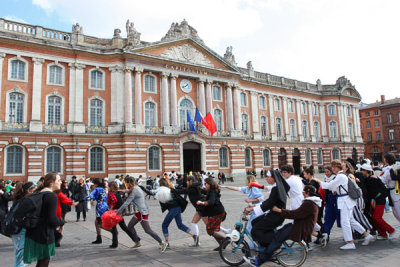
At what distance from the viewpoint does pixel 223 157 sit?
107ft

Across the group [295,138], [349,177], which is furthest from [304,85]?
[349,177]

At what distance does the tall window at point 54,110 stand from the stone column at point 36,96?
80cm

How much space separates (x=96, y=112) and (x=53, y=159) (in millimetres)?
5321

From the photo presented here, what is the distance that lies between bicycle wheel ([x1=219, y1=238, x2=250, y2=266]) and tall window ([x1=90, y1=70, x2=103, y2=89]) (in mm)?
24068

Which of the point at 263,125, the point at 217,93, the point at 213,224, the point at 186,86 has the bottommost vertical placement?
the point at 213,224

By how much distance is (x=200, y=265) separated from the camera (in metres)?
6.13

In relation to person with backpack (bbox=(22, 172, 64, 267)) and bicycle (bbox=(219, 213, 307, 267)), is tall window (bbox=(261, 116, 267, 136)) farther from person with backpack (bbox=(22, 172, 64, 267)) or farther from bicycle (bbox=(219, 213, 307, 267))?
person with backpack (bbox=(22, 172, 64, 267))

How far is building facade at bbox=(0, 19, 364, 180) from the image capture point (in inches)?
944

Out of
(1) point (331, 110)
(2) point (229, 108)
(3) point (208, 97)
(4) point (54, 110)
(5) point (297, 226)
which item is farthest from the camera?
(1) point (331, 110)

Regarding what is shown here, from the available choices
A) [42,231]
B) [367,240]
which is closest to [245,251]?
[367,240]

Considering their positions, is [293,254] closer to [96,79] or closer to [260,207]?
[260,207]

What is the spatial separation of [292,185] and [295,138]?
120ft

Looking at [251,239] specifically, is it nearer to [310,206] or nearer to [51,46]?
[310,206]

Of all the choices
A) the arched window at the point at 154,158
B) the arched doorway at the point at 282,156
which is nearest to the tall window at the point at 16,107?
the arched window at the point at 154,158
